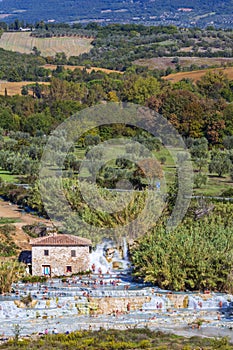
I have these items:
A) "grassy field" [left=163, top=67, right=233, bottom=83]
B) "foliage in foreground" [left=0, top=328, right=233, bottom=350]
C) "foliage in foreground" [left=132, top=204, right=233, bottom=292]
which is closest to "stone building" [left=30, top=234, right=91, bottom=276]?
"foliage in foreground" [left=132, top=204, right=233, bottom=292]

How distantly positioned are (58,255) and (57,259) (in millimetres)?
212

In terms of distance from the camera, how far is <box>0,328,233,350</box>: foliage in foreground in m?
34.2

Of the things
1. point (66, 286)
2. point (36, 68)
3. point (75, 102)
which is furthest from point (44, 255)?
point (36, 68)

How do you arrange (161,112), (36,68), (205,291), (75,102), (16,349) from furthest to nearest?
(36,68) → (75,102) → (161,112) → (205,291) → (16,349)

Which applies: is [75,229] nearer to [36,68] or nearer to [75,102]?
[75,102]

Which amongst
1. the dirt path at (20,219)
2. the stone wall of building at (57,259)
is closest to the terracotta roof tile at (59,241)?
the stone wall of building at (57,259)

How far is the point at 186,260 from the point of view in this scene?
42594 mm

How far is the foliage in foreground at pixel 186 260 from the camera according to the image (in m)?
42.1

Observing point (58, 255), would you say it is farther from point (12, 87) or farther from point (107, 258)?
point (12, 87)

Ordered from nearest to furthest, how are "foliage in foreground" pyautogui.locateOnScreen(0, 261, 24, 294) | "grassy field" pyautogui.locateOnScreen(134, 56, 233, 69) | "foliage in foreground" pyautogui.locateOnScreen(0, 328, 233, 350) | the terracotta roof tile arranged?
"foliage in foreground" pyautogui.locateOnScreen(0, 328, 233, 350)
"foliage in foreground" pyautogui.locateOnScreen(0, 261, 24, 294)
the terracotta roof tile
"grassy field" pyautogui.locateOnScreen(134, 56, 233, 69)

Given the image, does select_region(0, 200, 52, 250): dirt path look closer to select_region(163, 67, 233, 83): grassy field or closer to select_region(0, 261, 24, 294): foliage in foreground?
select_region(0, 261, 24, 294): foliage in foreground

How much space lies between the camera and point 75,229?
4981cm

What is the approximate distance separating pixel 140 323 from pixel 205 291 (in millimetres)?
4847

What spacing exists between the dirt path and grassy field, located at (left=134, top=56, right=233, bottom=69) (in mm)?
101397
